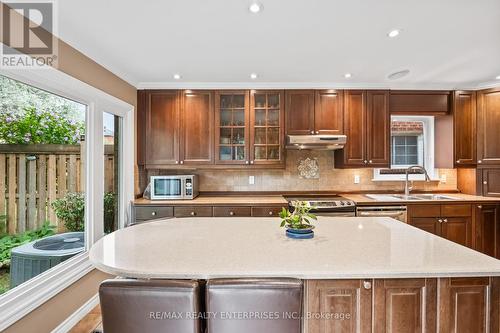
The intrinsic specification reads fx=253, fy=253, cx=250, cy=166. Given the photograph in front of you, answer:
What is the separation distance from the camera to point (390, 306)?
4.05ft

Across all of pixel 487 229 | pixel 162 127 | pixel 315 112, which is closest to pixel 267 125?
pixel 315 112

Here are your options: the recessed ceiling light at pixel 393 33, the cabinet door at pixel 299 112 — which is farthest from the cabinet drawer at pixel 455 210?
the recessed ceiling light at pixel 393 33

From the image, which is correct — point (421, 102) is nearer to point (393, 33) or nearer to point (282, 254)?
point (393, 33)

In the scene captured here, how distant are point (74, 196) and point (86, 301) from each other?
1.00 m

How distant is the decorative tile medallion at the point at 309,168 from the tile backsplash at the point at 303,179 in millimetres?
31

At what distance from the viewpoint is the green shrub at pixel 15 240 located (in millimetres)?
1782

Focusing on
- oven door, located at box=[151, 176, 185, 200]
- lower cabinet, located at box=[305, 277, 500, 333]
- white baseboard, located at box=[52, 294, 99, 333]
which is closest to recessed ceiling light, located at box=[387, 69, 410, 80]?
lower cabinet, located at box=[305, 277, 500, 333]

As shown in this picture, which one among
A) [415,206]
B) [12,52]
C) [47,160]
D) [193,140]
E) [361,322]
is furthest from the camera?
[193,140]

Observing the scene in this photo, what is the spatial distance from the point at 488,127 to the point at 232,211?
11.7 ft

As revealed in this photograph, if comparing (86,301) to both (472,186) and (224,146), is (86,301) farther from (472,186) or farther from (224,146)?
(472,186)

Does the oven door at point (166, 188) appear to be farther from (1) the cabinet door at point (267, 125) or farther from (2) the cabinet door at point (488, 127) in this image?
(2) the cabinet door at point (488, 127)

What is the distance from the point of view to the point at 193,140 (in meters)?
3.41

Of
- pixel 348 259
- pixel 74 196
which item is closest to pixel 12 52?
pixel 74 196

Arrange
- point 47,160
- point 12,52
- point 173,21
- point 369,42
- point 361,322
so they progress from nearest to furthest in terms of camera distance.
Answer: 1. point 361,322
2. point 12,52
3. point 173,21
4. point 47,160
5. point 369,42
